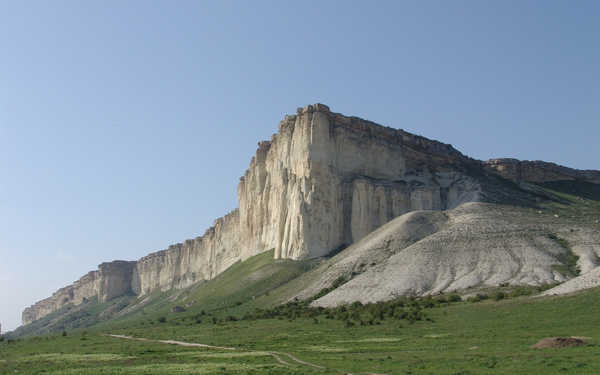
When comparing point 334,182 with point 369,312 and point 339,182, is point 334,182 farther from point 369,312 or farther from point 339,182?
point 369,312

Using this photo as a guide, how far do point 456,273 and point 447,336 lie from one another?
25844 mm

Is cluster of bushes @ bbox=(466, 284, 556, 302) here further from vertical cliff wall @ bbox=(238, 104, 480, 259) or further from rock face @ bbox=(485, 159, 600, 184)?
rock face @ bbox=(485, 159, 600, 184)

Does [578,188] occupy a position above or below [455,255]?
above

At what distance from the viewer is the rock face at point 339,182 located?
93.8 metres

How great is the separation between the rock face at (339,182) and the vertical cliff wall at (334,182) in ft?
0.50

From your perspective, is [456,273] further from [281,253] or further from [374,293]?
[281,253]

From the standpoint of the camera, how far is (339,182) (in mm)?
96750

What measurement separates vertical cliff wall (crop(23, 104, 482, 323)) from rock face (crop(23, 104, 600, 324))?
15cm

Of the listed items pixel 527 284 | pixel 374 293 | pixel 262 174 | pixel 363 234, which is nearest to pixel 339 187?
Result: pixel 363 234

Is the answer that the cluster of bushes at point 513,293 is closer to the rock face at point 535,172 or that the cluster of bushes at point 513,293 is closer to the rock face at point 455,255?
the rock face at point 455,255

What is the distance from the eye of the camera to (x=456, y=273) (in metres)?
63.3

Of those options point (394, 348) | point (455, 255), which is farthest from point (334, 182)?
point (394, 348)

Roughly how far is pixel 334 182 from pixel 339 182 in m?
1.14

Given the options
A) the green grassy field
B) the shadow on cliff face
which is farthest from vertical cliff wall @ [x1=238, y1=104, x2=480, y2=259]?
the green grassy field
